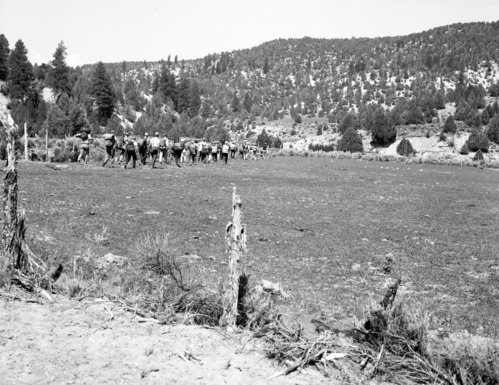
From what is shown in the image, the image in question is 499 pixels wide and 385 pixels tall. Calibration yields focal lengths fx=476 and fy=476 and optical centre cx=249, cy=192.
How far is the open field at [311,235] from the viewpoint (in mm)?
6969

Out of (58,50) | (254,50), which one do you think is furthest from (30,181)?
(254,50)

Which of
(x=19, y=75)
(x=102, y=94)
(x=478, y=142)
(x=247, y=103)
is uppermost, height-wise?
(x=19, y=75)

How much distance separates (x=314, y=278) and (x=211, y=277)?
168 cm

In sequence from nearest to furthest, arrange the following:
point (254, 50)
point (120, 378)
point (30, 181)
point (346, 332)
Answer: point (120, 378) < point (346, 332) < point (30, 181) < point (254, 50)

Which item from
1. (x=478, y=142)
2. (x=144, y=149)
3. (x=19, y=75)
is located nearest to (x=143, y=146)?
(x=144, y=149)

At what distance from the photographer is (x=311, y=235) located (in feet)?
34.8

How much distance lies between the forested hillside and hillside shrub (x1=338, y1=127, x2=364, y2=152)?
4619 millimetres

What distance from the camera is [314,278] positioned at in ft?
24.9

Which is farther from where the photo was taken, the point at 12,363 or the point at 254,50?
the point at 254,50

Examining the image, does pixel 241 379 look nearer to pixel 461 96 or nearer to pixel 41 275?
pixel 41 275

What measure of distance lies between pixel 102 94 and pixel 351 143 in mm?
45819

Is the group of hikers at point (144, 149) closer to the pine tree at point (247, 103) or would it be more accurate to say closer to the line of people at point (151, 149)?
the line of people at point (151, 149)

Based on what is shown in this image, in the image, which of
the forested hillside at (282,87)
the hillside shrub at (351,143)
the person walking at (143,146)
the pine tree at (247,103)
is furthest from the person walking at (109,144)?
the pine tree at (247,103)

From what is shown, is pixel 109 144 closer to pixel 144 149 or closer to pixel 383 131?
pixel 144 149
